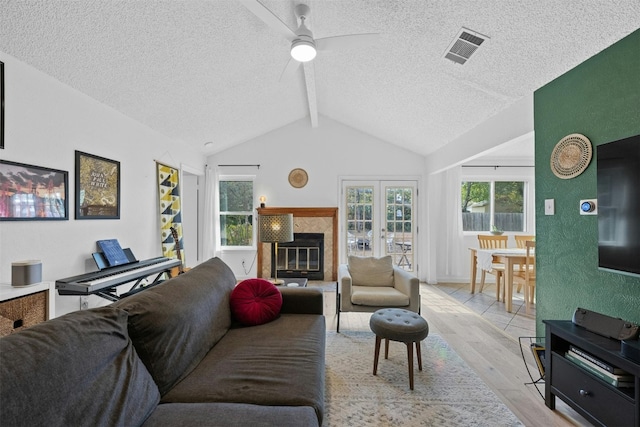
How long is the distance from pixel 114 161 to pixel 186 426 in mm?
3008

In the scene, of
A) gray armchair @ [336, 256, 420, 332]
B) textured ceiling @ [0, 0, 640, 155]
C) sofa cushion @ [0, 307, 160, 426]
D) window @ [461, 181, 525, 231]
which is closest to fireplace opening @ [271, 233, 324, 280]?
gray armchair @ [336, 256, 420, 332]

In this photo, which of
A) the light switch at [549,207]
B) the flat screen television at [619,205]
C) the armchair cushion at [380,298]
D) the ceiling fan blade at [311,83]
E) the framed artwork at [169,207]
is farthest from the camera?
the framed artwork at [169,207]

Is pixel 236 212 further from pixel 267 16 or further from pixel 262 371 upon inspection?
pixel 262 371

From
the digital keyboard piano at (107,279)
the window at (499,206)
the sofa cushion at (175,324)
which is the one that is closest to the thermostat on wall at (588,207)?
the sofa cushion at (175,324)

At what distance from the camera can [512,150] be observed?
4789mm

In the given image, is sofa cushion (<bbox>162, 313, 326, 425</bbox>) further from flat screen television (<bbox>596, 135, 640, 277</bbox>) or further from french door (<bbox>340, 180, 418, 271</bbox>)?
Answer: french door (<bbox>340, 180, 418, 271</bbox>)

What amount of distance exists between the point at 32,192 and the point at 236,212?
3.38m

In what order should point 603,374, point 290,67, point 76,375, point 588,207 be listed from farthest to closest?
point 290,67 < point 588,207 < point 603,374 < point 76,375

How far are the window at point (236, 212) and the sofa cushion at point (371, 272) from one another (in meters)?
2.72

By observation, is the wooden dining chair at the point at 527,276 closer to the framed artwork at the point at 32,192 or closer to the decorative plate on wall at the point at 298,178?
the decorative plate on wall at the point at 298,178

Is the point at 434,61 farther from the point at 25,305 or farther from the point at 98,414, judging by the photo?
the point at 25,305

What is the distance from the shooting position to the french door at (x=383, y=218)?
5.39 meters

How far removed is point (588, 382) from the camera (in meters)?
1.63

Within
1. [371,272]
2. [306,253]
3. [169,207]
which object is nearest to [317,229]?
[306,253]
